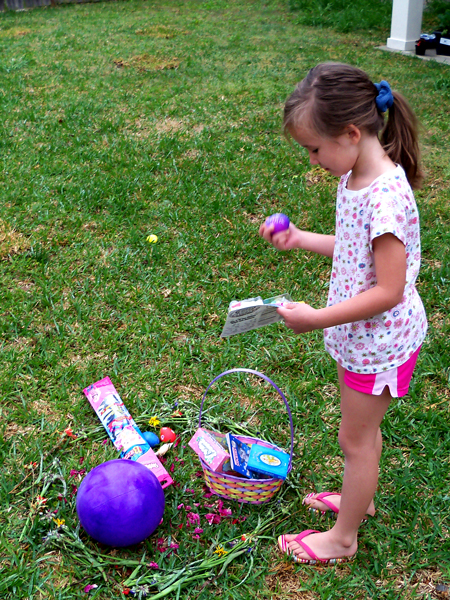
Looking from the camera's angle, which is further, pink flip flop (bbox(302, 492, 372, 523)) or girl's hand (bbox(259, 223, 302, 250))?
pink flip flop (bbox(302, 492, 372, 523))

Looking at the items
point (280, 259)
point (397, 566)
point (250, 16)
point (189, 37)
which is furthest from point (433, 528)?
point (250, 16)

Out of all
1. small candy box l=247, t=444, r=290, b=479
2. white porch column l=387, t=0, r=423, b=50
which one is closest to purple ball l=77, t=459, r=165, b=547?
small candy box l=247, t=444, r=290, b=479

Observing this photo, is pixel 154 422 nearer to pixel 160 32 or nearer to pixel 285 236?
pixel 285 236

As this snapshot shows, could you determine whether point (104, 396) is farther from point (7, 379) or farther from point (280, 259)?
point (280, 259)

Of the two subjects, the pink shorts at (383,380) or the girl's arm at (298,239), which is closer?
the pink shorts at (383,380)

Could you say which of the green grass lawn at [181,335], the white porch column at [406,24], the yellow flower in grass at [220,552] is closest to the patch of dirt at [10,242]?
the green grass lawn at [181,335]

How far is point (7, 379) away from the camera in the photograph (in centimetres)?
257

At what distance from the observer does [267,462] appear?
1974mm

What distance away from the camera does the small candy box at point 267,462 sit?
1.94 m

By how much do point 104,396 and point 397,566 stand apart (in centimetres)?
130

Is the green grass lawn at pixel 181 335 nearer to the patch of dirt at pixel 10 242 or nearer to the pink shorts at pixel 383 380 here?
the patch of dirt at pixel 10 242

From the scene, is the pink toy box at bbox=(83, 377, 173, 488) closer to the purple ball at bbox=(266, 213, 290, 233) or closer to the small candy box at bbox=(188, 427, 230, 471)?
the small candy box at bbox=(188, 427, 230, 471)

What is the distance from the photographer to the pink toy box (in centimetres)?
209

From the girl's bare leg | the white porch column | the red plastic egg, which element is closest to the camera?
the girl's bare leg
